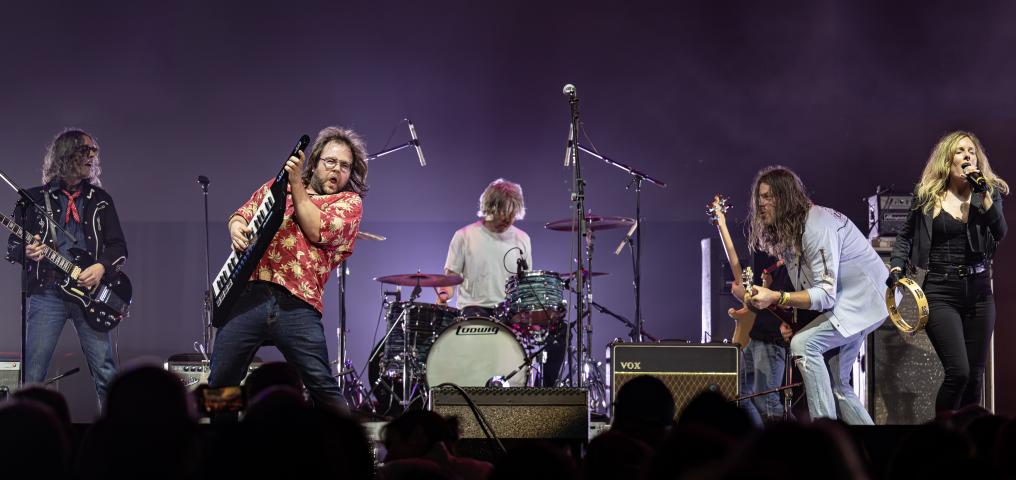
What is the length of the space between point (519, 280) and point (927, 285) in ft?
11.2

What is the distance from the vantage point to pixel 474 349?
809 centimetres

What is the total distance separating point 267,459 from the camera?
1.66 metres

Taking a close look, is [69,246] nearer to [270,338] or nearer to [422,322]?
[422,322]

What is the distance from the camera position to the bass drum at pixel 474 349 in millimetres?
8086

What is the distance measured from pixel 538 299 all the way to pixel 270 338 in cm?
386

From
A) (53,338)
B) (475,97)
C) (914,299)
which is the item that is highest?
(475,97)

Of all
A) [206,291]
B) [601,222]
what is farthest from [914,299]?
[206,291]

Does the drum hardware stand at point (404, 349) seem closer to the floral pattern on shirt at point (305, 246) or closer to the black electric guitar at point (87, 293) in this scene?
the black electric guitar at point (87, 293)

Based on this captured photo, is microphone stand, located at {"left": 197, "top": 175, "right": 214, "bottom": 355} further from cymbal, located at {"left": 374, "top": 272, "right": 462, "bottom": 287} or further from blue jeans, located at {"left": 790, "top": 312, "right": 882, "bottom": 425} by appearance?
blue jeans, located at {"left": 790, "top": 312, "right": 882, "bottom": 425}

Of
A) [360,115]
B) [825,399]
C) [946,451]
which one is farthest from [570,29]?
[946,451]

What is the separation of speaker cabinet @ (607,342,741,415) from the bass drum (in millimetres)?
1719

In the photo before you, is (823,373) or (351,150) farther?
(823,373)

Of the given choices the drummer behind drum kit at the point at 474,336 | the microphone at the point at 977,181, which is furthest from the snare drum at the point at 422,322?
the microphone at the point at 977,181

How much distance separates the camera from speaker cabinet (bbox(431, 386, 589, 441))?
4273 mm
